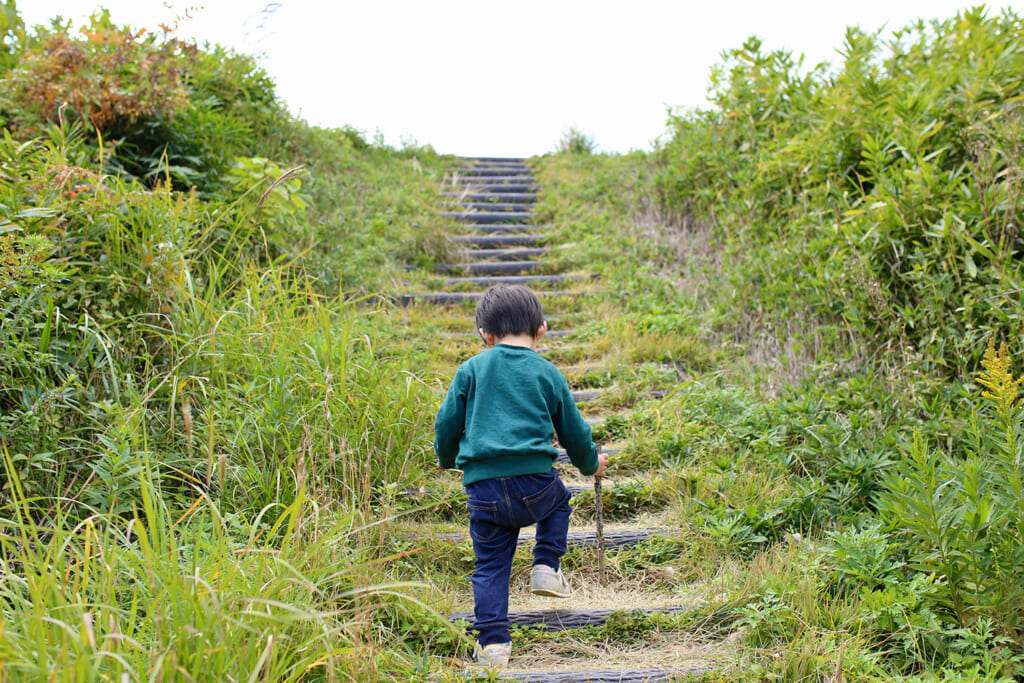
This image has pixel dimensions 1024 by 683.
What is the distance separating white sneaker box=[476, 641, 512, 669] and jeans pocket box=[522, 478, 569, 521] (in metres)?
0.46

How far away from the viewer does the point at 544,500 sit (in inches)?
103

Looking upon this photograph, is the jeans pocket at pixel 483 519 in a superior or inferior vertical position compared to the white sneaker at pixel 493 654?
superior

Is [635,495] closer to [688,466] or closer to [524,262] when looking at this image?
[688,466]

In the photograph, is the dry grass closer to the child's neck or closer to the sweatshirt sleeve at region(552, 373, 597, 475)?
the sweatshirt sleeve at region(552, 373, 597, 475)

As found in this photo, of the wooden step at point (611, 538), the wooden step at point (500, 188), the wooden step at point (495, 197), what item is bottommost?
the wooden step at point (611, 538)

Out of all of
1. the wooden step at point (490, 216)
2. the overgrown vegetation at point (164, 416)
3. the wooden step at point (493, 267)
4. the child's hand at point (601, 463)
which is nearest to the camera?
the overgrown vegetation at point (164, 416)

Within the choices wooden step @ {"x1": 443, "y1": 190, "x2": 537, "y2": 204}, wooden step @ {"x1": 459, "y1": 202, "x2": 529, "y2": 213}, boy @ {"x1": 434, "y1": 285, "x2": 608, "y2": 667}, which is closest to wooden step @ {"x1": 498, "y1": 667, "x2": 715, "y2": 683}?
boy @ {"x1": 434, "y1": 285, "x2": 608, "y2": 667}

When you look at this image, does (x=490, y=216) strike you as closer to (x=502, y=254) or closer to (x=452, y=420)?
(x=502, y=254)

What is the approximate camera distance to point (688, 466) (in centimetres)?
373

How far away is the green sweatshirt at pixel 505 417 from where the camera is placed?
255 cm

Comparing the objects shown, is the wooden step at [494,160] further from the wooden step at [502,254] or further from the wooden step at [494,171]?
the wooden step at [502,254]

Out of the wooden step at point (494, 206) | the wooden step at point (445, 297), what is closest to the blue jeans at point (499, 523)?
the wooden step at point (445, 297)

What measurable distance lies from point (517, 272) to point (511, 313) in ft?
16.3

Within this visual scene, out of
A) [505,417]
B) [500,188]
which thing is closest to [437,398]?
[505,417]
